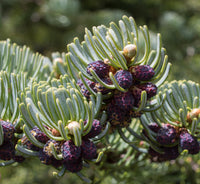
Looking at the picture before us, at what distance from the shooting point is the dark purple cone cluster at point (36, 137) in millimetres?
430

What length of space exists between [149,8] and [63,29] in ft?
2.31

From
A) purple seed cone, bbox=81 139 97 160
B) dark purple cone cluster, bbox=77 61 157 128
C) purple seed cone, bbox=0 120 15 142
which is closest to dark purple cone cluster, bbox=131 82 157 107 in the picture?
dark purple cone cluster, bbox=77 61 157 128

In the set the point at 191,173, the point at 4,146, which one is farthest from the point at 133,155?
the point at 191,173

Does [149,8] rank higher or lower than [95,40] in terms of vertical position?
higher

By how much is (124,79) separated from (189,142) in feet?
0.55

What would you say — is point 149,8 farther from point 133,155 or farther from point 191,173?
point 133,155

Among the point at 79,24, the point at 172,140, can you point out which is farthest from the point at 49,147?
the point at 79,24

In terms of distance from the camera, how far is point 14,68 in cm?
63

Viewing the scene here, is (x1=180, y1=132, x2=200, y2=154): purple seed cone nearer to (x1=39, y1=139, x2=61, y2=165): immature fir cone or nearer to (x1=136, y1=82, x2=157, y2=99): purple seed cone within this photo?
(x1=136, y1=82, x2=157, y2=99): purple seed cone

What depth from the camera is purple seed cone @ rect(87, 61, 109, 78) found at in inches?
Result: 17.4

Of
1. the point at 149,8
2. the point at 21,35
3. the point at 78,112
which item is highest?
the point at 149,8

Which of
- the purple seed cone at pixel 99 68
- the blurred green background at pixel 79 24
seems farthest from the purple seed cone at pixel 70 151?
the blurred green background at pixel 79 24

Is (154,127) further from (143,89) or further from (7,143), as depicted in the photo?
(7,143)

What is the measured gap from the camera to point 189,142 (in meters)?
0.48
